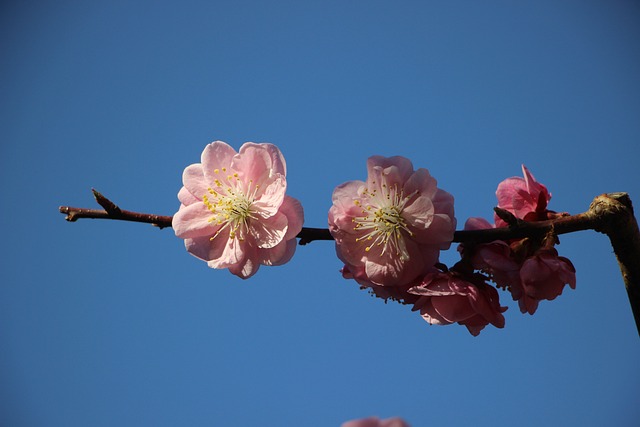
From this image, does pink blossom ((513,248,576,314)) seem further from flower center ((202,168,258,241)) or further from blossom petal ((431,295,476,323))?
flower center ((202,168,258,241))

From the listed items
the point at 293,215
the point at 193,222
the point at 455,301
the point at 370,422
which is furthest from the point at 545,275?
the point at 193,222

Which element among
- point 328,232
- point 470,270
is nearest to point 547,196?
point 470,270

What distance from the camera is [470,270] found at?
132cm

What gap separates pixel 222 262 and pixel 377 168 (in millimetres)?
437

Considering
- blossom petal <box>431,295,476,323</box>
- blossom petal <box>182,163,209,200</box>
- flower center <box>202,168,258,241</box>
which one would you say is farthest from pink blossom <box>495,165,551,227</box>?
blossom petal <box>182,163,209,200</box>

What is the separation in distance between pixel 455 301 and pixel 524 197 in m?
0.31

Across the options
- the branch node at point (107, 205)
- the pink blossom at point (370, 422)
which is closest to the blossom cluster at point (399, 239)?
the branch node at point (107, 205)

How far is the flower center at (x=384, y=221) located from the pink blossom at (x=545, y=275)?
26cm

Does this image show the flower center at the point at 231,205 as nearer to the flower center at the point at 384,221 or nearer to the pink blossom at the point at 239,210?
the pink blossom at the point at 239,210

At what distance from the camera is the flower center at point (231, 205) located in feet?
4.67

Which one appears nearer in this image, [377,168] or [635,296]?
[635,296]

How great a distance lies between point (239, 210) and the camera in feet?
4.77

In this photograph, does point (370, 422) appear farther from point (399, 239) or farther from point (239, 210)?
point (239, 210)

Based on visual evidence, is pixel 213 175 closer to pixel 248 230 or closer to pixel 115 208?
pixel 248 230
